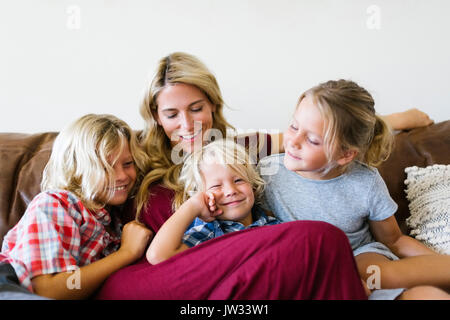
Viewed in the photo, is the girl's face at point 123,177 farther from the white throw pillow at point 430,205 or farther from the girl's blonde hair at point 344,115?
the white throw pillow at point 430,205

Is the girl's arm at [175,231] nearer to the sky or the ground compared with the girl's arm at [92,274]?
nearer to the sky

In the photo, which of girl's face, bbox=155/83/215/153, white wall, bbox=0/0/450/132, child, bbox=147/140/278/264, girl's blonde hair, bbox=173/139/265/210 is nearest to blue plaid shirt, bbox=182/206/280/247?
child, bbox=147/140/278/264

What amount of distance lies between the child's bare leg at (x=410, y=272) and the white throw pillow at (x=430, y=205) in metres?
0.18

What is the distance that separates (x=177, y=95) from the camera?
144 cm

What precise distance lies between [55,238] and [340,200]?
0.85 meters

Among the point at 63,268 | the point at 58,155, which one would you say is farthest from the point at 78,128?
the point at 63,268

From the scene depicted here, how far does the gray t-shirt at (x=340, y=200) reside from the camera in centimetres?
131

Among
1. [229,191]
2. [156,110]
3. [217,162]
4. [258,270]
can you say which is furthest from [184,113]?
[258,270]

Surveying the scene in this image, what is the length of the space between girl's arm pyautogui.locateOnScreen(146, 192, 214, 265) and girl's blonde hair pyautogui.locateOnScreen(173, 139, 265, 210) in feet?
0.31

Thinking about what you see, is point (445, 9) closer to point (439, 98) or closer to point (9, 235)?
point (439, 98)

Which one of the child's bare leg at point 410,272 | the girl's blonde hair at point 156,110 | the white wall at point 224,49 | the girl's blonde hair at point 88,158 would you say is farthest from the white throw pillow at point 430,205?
the girl's blonde hair at point 88,158

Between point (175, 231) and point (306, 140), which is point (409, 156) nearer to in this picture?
point (306, 140)

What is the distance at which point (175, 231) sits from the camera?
3.84 ft
